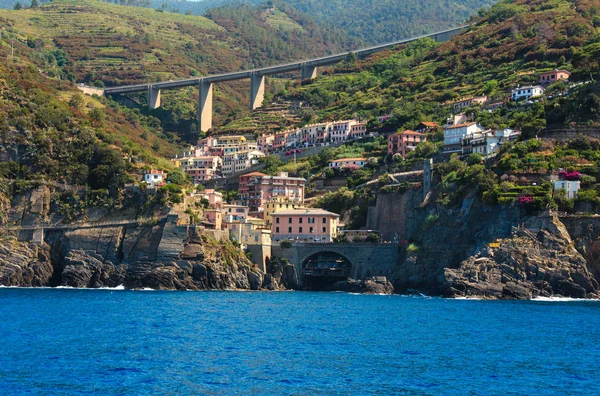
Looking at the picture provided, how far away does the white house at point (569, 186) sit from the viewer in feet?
278

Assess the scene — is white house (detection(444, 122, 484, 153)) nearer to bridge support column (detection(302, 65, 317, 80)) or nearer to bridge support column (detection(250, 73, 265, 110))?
bridge support column (detection(250, 73, 265, 110))

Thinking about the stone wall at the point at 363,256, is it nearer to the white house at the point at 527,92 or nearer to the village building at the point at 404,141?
the village building at the point at 404,141

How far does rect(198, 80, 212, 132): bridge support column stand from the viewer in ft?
563

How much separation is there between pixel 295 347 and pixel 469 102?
267 ft

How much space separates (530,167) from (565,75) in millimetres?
39968

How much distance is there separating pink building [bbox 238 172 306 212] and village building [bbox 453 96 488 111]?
24.4 meters

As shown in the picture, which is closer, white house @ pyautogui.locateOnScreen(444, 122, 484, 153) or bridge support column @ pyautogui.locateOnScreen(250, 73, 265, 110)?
white house @ pyautogui.locateOnScreen(444, 122, 484, 153)

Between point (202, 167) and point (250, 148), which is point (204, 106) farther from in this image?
point (202, 167)

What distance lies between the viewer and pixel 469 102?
12762 centimetres

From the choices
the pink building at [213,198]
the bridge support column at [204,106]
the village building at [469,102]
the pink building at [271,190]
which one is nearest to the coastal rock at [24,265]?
the pink building at [213,198]

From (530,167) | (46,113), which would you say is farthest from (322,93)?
(530,167)

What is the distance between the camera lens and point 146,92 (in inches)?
7372

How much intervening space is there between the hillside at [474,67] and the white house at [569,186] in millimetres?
19333

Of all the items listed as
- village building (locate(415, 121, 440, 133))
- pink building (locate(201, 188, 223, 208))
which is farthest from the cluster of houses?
pink building (locate(201, 188, 223, 208))
